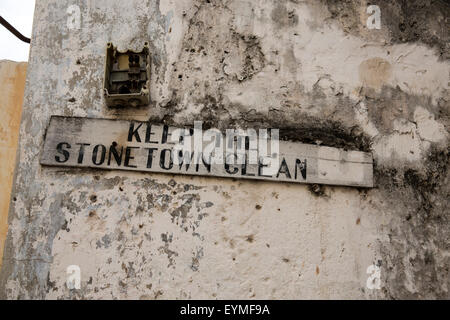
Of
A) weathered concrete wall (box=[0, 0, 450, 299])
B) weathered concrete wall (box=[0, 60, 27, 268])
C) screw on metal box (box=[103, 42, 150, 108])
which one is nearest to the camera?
weathered concrete wall (box=[0, 0, 450, 299])

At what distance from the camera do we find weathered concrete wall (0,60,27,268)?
2.76 meters

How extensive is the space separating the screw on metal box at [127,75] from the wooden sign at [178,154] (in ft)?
Answer: 0.41

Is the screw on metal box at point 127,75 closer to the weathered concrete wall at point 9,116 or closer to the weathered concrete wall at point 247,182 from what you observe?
→ the weathered concrete wall at point 247,182

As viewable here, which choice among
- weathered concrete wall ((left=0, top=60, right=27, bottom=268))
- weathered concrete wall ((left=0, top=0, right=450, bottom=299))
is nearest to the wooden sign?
weathered concrete wall ((left=0, top=0, right=450, bottom=299))

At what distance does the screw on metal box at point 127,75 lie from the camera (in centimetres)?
245

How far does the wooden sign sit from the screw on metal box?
0.41 ft

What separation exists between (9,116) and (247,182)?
165 centimetres

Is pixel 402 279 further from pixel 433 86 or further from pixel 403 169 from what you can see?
pixel 433 86

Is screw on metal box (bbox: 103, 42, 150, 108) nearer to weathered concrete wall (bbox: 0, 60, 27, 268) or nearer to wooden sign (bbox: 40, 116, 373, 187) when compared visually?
wooden sign (bbox: 40, 116, 373, 187)

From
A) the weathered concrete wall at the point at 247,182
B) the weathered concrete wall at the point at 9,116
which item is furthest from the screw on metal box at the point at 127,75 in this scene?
the weathered concrete wall at the point at 9,116

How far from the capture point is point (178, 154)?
2420mm

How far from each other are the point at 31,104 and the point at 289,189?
154 cm

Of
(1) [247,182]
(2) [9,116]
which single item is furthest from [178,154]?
(2) [9,116]

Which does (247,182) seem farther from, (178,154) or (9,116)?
(9,116)
